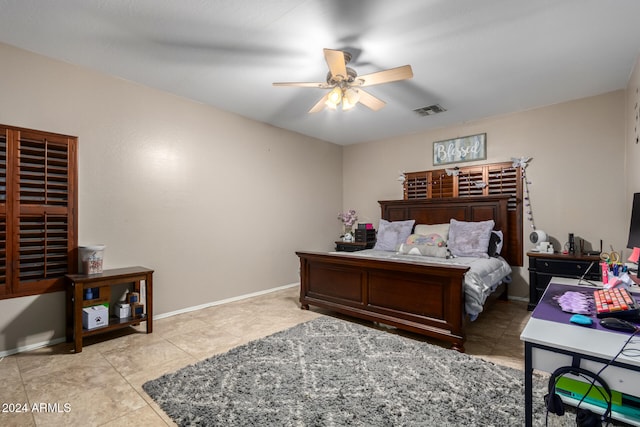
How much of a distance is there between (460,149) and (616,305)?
3605mm

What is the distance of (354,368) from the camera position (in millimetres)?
2322

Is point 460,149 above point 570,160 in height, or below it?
above

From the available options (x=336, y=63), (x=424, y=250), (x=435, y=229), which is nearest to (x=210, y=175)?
(x=336, y=63)

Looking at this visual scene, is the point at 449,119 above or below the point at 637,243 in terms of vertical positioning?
above

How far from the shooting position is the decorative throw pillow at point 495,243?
3979mm

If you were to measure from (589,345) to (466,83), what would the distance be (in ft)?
9.45

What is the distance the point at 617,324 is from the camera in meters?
1.28

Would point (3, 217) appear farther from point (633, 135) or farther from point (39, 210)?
point (633, 135)

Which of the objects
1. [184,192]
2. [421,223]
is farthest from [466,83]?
[184,192]

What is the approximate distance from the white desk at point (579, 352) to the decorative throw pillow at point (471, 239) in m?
2.65

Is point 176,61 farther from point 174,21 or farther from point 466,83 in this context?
point 466,83

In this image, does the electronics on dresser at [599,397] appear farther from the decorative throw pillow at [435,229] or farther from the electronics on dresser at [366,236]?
the electronics on dresser at [366,236]

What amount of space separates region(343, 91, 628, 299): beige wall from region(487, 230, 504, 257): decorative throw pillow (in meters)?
0.39

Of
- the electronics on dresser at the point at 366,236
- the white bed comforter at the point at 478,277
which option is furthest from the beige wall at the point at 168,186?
the white bed comforter at the point at 478,277
